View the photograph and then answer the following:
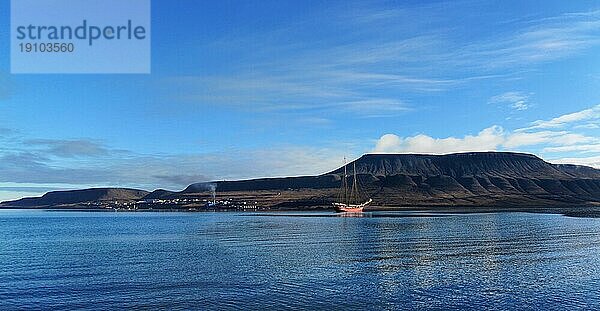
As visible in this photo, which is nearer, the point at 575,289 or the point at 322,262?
the point at 575,289

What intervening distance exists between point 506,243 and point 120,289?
2023 inches

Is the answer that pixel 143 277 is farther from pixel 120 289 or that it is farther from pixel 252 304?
pixel 252 304

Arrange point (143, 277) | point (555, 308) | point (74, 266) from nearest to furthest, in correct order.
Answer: point (555, 308)
point (143, 277)
point (74, 266)

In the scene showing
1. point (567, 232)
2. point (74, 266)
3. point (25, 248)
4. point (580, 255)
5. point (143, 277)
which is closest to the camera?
point (143, 277)

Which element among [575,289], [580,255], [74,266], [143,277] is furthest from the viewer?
[580,255]

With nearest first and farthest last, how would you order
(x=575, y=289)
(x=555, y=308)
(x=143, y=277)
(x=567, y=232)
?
(x=555, y=308) → (x=575, y=289) → (x=143, y=277) → (x=567, y=232)

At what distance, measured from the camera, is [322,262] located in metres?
51.8

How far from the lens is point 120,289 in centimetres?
3888

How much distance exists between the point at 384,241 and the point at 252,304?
4323 cm

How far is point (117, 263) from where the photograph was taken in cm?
5322

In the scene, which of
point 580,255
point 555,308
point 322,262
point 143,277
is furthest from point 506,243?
point 143,277

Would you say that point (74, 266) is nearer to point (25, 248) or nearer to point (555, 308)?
point (25, 248)

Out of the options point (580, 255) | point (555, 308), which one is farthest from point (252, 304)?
point (580, 255)

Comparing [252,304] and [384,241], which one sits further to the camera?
[384,241]
